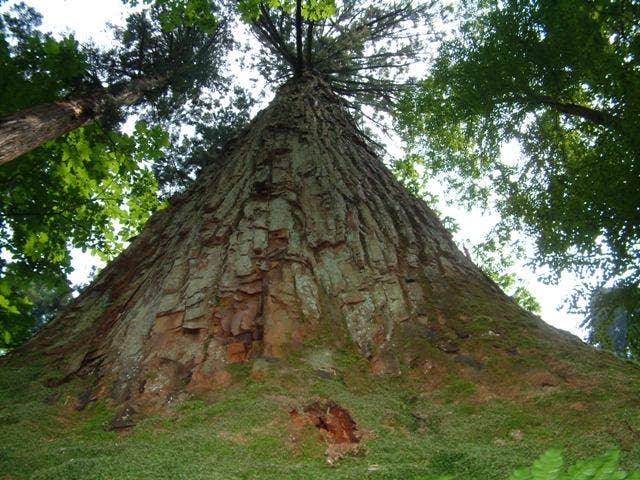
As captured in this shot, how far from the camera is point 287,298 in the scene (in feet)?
11.1

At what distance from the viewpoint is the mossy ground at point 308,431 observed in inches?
83.2

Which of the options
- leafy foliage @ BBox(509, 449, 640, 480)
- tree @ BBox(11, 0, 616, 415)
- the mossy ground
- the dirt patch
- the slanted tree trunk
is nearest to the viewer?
leafy foliage @ BBox(509, 449, 640, 480)

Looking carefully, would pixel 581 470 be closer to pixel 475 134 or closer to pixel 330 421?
pixel 330 421

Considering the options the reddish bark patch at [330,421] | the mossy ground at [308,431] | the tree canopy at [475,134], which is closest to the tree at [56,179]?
the tree canopy at [475,134]

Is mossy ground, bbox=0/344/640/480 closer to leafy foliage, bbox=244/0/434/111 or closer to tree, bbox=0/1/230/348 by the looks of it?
tree, bbox=0/1/230/348

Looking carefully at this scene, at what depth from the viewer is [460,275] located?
13.5ft

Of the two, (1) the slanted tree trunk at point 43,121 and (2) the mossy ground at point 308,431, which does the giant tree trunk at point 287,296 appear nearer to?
(2) the mossy ground at point 308,431

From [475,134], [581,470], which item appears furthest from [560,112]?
[581,470]

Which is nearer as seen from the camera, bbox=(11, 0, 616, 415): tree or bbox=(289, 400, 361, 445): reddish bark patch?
bbox=(289, 400, 361, 445): reddish bark patch

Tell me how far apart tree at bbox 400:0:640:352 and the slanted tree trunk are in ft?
16.4

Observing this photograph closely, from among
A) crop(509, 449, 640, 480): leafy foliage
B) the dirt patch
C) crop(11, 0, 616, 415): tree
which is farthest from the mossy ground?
crop(509, 449, 640, 480): leafy foliage

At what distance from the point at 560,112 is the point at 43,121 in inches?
246

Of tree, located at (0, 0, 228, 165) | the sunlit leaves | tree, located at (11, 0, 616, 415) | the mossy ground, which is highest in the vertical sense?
tree, located at (0, 0, 228, 165)

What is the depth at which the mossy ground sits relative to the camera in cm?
211
